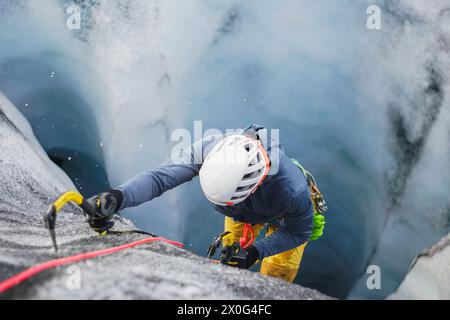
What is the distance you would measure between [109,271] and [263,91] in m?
1.71

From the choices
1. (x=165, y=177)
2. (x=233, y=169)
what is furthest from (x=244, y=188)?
(x=165, y=177)

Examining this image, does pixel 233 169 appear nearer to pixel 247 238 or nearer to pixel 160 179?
pixel 160 179

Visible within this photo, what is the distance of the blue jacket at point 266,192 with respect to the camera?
1584 millimetres

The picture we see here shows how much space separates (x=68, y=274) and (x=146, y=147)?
161 centimetres

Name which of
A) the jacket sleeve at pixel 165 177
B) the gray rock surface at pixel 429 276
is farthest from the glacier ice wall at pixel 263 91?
the jacket sleeve at pixel 165 177

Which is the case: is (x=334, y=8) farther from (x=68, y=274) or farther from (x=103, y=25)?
(x=68, y=274)

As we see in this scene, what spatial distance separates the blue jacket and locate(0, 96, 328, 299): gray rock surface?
199 mm

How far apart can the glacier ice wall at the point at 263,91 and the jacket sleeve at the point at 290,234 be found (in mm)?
831

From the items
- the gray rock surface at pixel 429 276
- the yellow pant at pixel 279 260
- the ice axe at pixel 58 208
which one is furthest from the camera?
the yellow pant at pixel 279 260

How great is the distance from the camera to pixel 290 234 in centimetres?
191

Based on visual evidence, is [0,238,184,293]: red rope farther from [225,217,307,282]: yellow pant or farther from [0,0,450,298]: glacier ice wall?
[0,0,450,298]: glacier ice wall

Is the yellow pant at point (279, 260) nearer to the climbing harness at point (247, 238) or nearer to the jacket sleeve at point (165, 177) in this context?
the climbing harness at point (247, 238)
